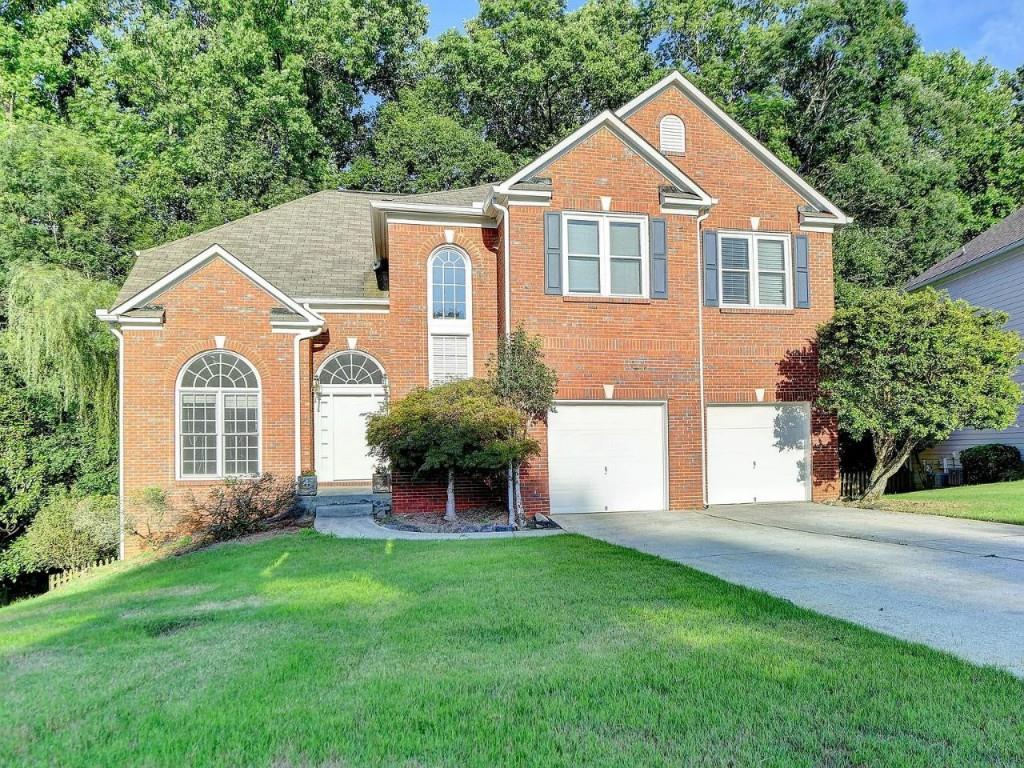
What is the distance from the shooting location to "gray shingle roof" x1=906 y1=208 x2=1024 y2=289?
63.5 ft

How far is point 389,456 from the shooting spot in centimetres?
1253

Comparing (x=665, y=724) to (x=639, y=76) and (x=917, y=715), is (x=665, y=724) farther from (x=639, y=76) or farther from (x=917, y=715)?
(x=639, y=76)

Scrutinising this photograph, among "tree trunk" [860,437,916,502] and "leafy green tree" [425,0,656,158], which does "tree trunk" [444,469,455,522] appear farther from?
"leafy green tree" [425,0,656,158]

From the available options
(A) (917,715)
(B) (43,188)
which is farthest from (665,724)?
(B) (43,188)

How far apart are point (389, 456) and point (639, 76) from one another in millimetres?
23813

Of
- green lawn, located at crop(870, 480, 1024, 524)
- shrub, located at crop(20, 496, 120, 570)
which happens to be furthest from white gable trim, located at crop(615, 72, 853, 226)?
shrub, located at crop(20, 496, 120, 570)

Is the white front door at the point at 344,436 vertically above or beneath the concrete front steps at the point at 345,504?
above

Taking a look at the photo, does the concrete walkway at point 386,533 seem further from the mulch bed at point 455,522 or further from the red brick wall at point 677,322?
the red brick wall at point 677,322

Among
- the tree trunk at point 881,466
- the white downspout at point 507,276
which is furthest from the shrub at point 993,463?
the white downspout at point 507,276

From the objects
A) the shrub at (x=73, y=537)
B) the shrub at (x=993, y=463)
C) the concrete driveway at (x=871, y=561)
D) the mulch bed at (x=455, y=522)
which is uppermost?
the shrub at (x=993, y=463)

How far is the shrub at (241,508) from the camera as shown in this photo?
1257 centimetres

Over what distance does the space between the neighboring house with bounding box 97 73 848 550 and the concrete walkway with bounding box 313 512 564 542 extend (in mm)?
1524

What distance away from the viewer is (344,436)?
15.2m

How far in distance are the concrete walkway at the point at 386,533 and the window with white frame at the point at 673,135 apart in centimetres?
908
